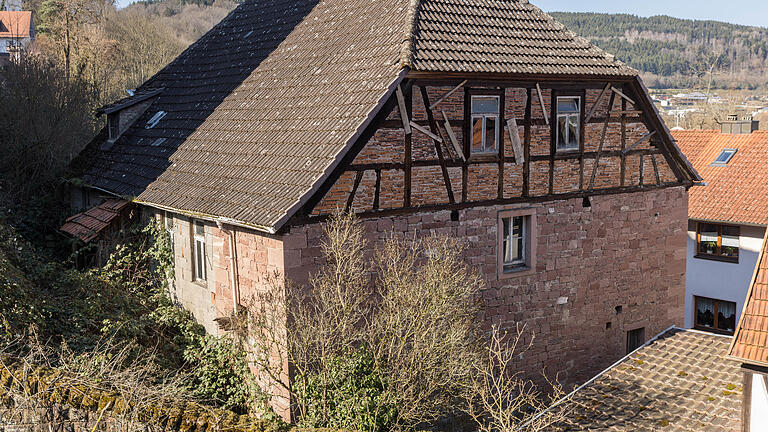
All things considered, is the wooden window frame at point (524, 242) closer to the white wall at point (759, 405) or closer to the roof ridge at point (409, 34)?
the roof ridge at point (409, 34)

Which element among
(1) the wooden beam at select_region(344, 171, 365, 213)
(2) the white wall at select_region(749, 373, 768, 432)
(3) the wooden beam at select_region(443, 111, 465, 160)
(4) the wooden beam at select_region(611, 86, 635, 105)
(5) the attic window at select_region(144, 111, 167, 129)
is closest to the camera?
(2) the white wall at select_region(749, 373, 768, 432)

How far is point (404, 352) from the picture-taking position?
10.2 meters

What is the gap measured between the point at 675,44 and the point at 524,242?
3034 inches

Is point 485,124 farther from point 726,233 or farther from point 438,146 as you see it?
point 726,233

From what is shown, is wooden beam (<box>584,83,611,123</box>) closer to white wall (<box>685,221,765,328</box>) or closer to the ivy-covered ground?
the ivy-covered ground

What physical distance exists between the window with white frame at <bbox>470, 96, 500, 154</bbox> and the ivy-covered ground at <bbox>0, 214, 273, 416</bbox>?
5304mm

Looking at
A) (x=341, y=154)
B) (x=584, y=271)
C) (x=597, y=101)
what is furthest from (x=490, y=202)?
(x=341, y=154)

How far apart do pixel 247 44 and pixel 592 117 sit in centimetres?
789

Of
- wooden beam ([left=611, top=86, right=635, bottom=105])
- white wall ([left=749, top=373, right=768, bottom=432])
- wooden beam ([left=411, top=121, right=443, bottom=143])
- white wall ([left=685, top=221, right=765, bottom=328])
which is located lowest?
white wall ([left=685, top=221, right=765, bottom=328])

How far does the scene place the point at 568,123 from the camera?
1409cm

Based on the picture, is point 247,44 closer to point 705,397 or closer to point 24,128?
point 24,128

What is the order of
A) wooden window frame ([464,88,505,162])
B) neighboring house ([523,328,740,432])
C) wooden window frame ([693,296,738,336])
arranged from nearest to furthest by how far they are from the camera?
neighboring house ([523,328,740,432])
wooden window frame ([464,88,505,162])
wooden window frame ([693,296,738,336])

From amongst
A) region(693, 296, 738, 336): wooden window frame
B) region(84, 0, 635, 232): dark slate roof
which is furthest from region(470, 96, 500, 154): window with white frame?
region(693, 296, 738, 336): wooden window frame

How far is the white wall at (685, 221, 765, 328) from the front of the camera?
2133 cm
